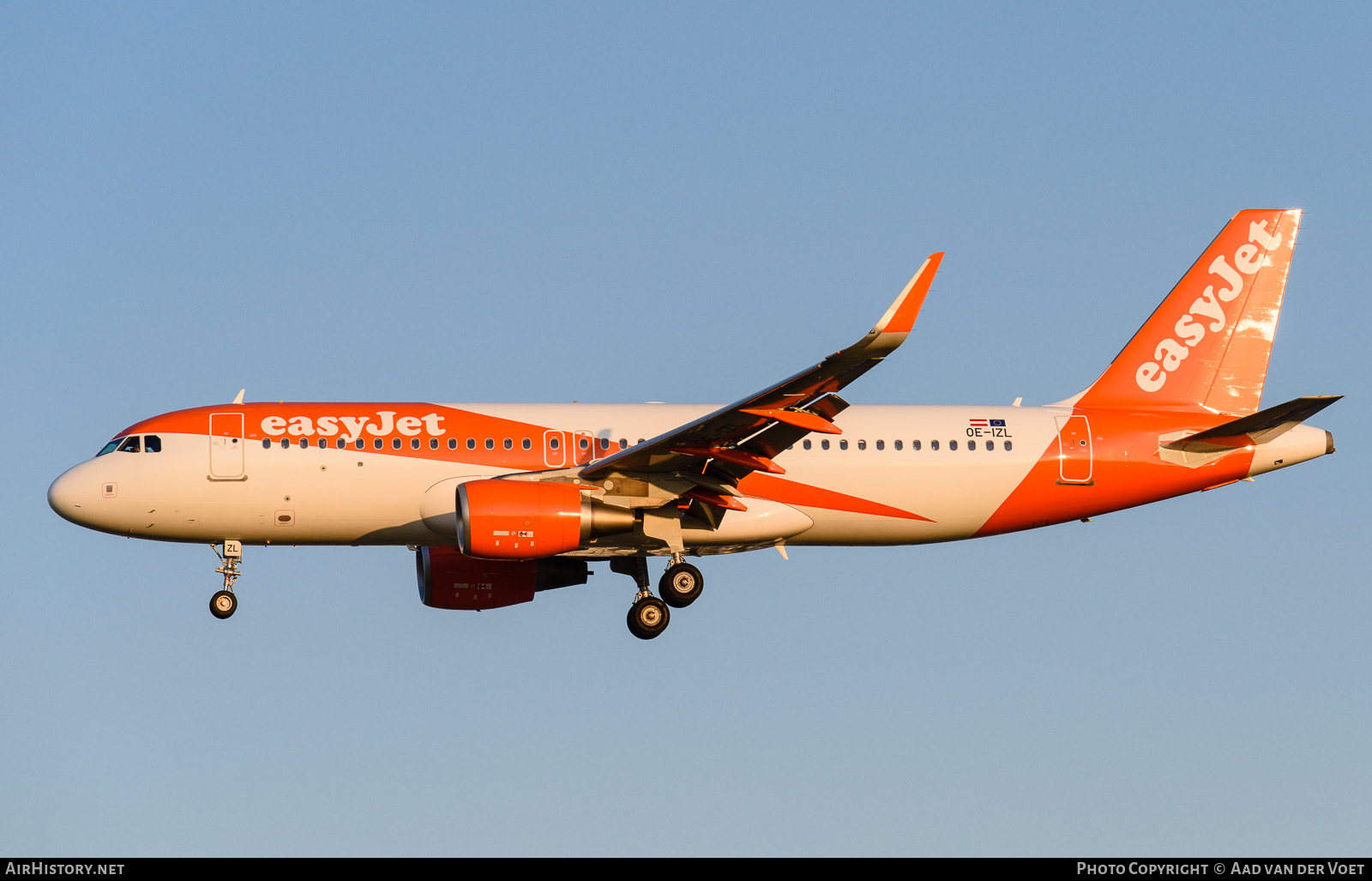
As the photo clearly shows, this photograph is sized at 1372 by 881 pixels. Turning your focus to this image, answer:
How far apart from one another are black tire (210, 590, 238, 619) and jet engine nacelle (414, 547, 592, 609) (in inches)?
172

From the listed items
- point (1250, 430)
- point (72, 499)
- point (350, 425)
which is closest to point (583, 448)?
point (350, 425)

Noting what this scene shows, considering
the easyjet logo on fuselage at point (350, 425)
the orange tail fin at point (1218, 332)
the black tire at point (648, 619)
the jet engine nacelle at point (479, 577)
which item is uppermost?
the orange tail fin at point (1218, 332)

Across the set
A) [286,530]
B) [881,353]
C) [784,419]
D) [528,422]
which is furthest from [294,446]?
[881,353]

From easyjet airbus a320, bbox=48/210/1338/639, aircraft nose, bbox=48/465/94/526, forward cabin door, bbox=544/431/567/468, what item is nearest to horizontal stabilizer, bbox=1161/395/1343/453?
easyjet airbus a320, bbox=48/210/1338/639

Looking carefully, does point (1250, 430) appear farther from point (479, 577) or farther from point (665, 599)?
point (479, 577)

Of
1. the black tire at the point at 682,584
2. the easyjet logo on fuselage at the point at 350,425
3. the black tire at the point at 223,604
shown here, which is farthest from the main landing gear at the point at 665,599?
the black tire at the point at 223,604

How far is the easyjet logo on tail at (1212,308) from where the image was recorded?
35.1m

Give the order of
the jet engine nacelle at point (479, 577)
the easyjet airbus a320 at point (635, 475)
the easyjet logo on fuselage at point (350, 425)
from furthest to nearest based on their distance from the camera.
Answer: the jet engine nacelle at point (479, 577)
the easyjet logo on fuselage at point (350, 425)
the easyjet airbus a320 at point (635, 475)

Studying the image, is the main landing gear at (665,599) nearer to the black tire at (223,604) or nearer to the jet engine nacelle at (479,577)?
the jet engine nacelle at (479,577)

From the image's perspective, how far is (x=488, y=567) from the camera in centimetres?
3453

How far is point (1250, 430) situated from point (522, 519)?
14.7m

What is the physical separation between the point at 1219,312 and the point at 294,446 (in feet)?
64.8

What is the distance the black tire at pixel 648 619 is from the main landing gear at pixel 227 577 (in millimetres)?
7653

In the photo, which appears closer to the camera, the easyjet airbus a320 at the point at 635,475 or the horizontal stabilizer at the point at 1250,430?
the easyjet airbus a320 at the point at 635,475
